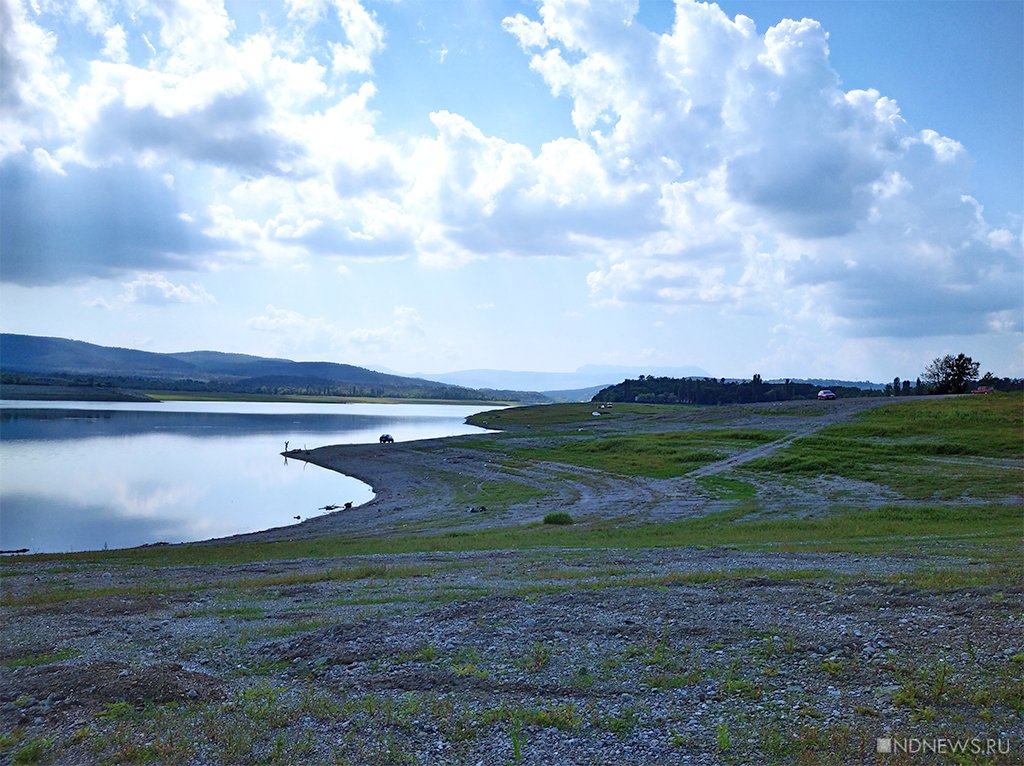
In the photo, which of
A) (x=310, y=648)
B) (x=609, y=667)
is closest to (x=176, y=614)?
(x=310, y=648)

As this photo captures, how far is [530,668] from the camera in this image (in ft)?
40.4

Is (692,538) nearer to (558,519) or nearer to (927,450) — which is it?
(558,519)

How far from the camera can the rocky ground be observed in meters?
9.64

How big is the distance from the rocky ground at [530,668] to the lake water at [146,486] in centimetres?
2585

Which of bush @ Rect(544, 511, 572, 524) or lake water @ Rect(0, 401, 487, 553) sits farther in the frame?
lake water @ Rect(0, 401, 487, 553)

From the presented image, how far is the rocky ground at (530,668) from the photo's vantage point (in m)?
9.64

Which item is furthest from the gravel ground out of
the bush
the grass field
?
the bush

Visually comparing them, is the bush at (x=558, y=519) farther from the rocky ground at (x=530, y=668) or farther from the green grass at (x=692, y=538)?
the rocky ground at (x=530, y=668)

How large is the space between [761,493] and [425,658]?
38.7 metres

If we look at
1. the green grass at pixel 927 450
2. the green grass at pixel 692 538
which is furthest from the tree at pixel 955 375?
the green grass at pixel 692 538

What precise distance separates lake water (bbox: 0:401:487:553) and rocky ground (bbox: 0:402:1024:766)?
25850 millimetres

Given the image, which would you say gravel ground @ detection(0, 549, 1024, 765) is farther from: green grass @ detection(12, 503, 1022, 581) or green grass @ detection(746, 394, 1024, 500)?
green grass @ detection(746, 394, 1024, 500)

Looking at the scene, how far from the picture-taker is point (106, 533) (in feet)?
145

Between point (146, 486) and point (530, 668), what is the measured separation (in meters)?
61.8
